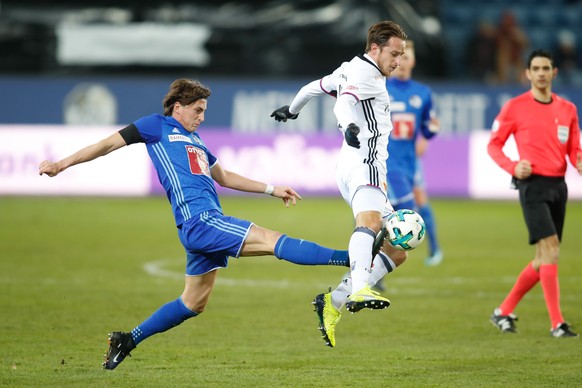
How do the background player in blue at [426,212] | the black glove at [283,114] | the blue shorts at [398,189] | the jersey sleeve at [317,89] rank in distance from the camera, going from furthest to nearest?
1. the background player in blue at [426,212]
2. the blue shorts at [398,189]
3. the black glove at [283,114]
4. the jersey sleeve at [317,89]

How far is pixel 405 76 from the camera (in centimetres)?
1152

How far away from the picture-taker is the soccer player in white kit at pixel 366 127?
7270mm

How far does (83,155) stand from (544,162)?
406 cm

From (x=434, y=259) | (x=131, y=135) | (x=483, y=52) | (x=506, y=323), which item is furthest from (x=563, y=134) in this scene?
(x=483, y=52)

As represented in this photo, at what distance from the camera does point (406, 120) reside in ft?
37.4

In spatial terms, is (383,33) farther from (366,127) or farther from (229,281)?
(229,281)

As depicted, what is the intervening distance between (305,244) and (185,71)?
19117 millimetres

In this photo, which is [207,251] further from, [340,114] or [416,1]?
[416,1]

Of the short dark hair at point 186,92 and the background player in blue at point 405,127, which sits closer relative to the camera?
the short dark hair at point 186,92

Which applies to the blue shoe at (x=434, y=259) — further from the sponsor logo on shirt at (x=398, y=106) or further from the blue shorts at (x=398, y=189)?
the sponsor logo on shirt at (x=398, y=106)

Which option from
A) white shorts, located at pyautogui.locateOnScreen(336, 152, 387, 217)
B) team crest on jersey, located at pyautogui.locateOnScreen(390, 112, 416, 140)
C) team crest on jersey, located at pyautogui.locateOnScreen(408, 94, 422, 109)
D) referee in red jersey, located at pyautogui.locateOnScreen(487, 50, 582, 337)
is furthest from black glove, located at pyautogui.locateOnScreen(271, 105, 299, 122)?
team crest on jersey, located at pyautogui.locateOnScreen(408, 94, 422, 109)

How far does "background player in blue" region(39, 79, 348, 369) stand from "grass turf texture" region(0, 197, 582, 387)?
444 millimetres

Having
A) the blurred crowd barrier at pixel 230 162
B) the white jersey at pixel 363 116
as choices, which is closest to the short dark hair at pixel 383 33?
the white jersey at pixel 363 116

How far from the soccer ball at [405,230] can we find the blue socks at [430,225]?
603 centimetres
